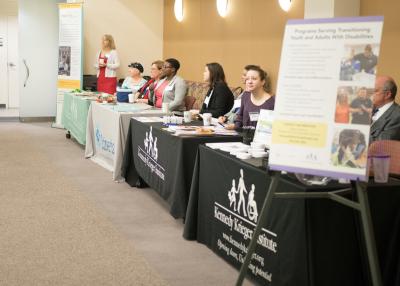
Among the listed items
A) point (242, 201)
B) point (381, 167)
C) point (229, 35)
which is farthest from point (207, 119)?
point (229, 35)

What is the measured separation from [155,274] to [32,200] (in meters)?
2.06

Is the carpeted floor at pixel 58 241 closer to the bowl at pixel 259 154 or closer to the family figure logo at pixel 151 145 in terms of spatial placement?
the family figure logo at pixel 151 145

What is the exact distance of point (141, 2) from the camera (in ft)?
33.2

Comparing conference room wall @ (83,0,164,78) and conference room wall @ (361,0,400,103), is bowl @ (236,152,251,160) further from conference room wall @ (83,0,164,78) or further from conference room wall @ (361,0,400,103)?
conference room wall @ (83,0,164,78)

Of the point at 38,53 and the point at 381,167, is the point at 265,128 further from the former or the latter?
the point at 38,53

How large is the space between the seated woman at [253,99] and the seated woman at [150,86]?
93.0 inches

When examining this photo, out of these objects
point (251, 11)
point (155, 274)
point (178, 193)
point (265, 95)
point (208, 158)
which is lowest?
point (155, 274)

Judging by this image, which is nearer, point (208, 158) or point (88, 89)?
point (208, 158)

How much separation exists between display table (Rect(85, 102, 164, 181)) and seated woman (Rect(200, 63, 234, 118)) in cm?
60

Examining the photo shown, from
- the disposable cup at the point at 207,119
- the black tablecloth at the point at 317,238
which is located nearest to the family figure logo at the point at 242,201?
the black tablecloth at the point at 317,238

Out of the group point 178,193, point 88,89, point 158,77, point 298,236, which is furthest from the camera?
point 88,89

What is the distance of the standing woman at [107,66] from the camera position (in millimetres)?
9141

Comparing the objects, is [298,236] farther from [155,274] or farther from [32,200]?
[32,200]

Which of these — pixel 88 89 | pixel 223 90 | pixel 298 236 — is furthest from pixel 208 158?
pixel 88 89
